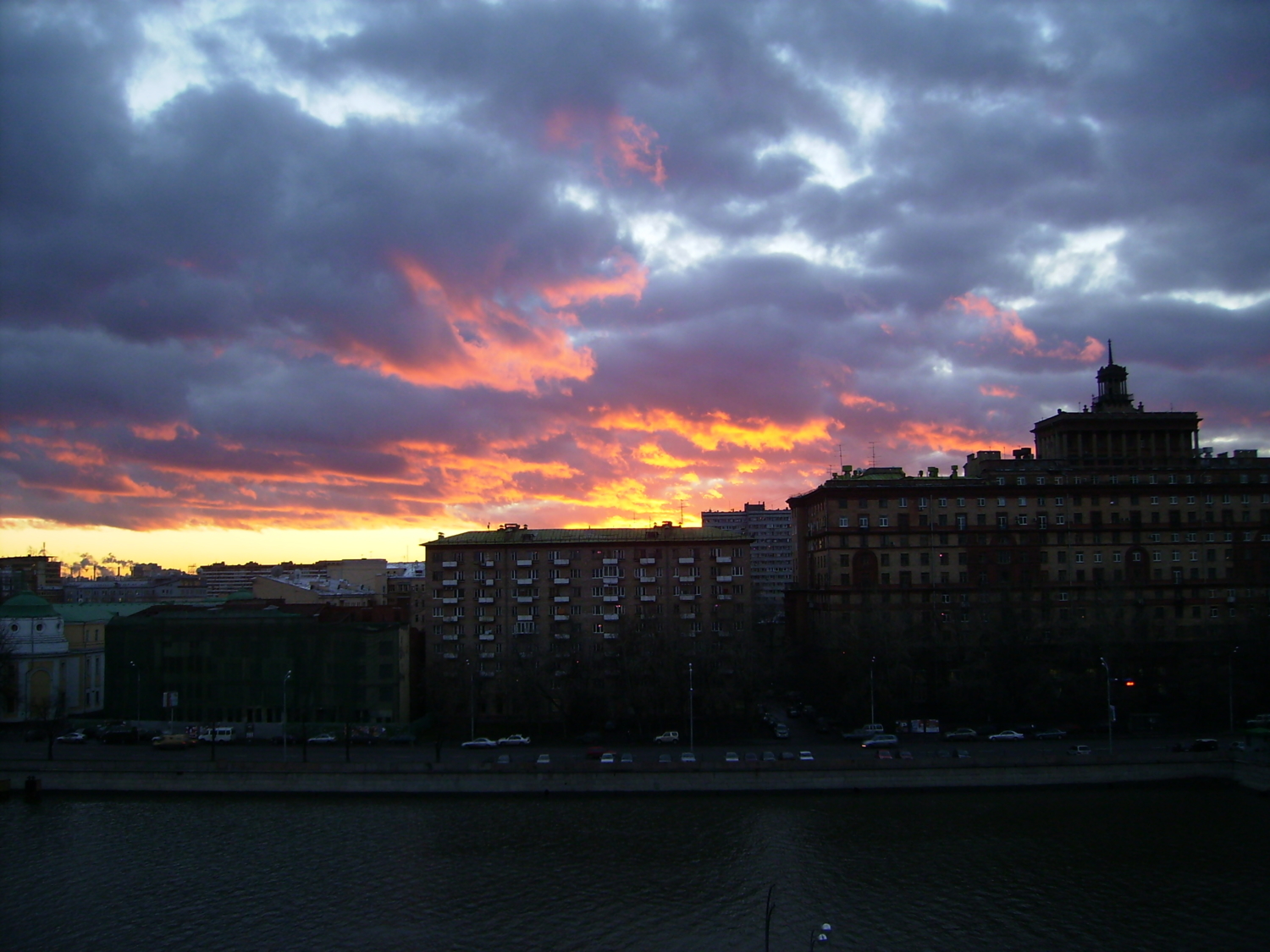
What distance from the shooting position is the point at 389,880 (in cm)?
3478

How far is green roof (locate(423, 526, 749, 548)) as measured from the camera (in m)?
70.4

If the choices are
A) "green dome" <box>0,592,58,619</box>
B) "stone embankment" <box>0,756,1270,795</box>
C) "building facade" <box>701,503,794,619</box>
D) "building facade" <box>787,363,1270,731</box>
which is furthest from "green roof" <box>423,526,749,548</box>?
"building facade" <box>701,503,794,619</box>

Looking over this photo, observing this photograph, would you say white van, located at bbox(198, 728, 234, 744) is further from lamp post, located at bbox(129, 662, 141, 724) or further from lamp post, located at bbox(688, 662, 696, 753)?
lamp post, located at bbox(688, 662, 696, 753)

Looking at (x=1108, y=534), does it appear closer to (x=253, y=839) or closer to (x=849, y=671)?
(x=849, y=671)

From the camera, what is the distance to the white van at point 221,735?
5762 centimetres

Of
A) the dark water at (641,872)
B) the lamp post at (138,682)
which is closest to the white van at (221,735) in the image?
the lamp post at (138,682)

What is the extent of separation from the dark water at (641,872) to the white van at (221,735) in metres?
10.4

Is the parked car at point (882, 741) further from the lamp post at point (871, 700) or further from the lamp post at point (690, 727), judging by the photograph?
the lamp post at point (690, 727)

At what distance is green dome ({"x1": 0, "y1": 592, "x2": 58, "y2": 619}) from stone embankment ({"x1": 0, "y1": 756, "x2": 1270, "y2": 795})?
85.4ft

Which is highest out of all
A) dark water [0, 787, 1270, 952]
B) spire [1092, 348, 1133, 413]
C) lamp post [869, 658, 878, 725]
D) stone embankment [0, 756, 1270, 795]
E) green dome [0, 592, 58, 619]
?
spire [1092, 348, 1133, 413]

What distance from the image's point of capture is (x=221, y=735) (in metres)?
58.1

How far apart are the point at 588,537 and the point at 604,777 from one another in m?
27.5

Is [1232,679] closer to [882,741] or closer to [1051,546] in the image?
[1051,546]

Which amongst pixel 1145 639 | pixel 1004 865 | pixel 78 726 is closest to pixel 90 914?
pixel 1004 865
